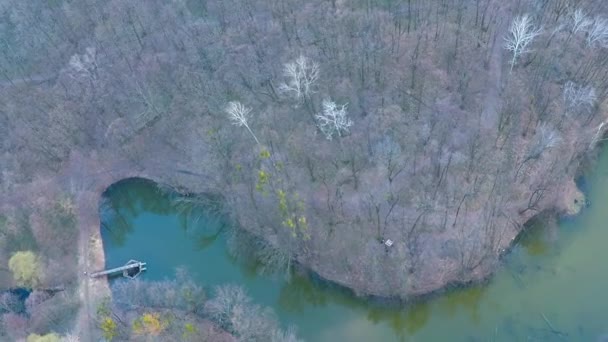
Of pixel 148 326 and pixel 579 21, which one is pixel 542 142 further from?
pixel 148 326

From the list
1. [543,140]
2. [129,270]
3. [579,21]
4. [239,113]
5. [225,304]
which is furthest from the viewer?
[579,21]

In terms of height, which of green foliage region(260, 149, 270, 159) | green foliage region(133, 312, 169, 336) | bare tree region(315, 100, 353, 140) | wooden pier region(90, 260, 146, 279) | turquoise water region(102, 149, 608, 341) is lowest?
turquoise water region(102, 149, 608, 341)

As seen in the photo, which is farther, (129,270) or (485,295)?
(129,270)

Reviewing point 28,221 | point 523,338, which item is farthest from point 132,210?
point 523,338

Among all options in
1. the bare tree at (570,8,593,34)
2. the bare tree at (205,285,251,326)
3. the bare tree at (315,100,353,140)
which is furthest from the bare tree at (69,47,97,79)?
the bare tree at (570,8,593,34)

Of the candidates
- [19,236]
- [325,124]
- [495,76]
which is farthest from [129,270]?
[495,76]

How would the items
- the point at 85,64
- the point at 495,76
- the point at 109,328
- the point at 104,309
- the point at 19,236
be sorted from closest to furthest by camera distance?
the point at 109,328 → the point at 104,309 → the point at 19,236 → the point at 495,76 → the point at 85,64

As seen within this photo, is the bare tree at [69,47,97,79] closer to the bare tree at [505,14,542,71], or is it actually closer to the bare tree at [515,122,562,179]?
the bare tree at [505,14,542,71]
